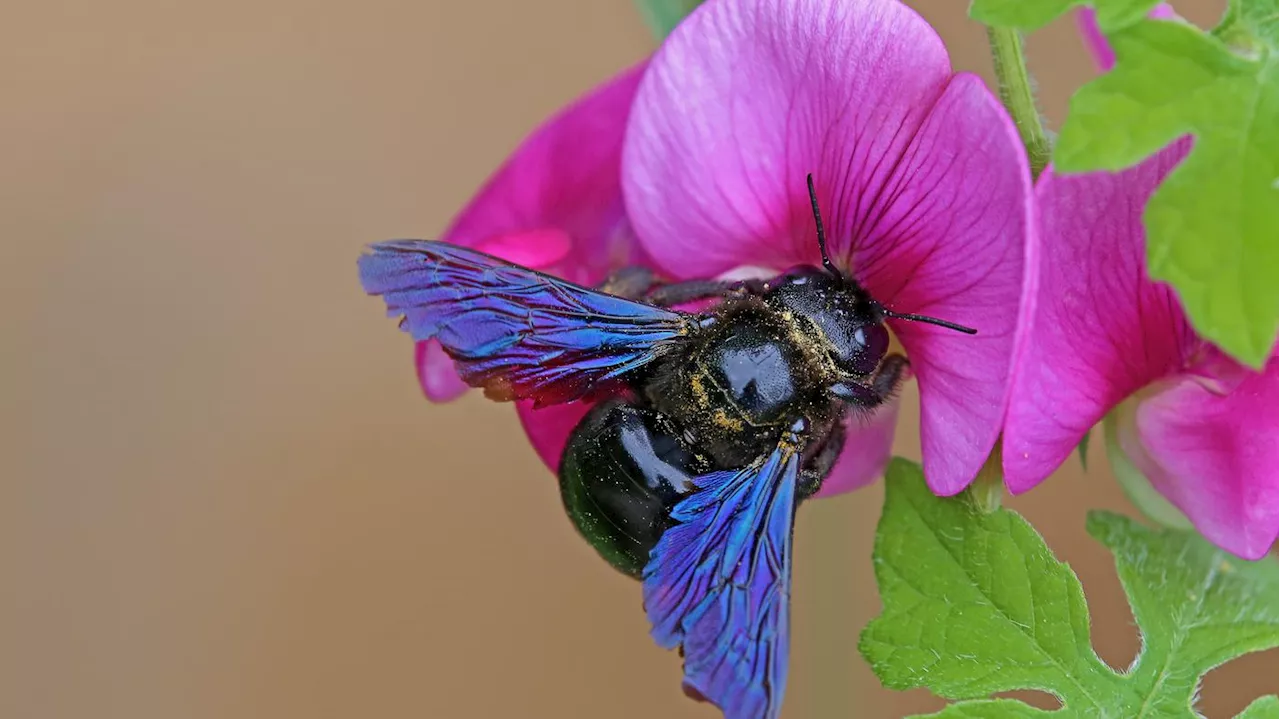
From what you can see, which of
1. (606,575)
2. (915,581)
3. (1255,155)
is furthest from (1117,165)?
(606,575)

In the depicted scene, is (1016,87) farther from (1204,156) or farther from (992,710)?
(992,710)

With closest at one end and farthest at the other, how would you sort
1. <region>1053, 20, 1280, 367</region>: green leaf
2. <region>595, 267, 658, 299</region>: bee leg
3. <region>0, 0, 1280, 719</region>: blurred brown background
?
<region>1053, 20, 1280, 367</region>: green leaf, <region>595, 267, 658, 299</region>: bee leg, <region>0, 0, 1280, 719</region>: blurred brown background


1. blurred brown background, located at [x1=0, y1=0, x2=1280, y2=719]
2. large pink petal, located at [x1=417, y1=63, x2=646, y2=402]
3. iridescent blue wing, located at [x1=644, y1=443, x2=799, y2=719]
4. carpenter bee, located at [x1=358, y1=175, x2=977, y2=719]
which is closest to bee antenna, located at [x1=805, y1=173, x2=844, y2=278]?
carpenter bee, located at [x1=358, y1=175, x2=977, y2=719]

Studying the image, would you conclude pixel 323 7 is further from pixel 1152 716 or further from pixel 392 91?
pixel 1152 716

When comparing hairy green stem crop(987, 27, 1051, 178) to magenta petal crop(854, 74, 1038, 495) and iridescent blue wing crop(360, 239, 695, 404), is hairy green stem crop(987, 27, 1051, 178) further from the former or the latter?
iridescent blue wing crop(360, 239, 695, 404)

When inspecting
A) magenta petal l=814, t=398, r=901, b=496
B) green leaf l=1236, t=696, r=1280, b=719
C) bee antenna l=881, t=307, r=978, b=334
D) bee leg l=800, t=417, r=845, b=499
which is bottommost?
green leaf l=1236, t=696, r=1280, b=719

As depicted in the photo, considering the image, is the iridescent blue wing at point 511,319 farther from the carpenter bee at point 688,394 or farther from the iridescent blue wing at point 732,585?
the iridescent blue wing at point 732,585

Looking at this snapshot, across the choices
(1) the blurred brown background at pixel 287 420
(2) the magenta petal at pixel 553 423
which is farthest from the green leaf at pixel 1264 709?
(1) the blurred brown background at pixel 287 420
